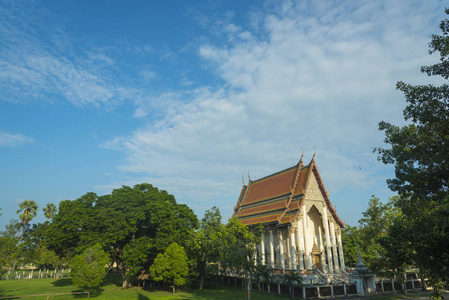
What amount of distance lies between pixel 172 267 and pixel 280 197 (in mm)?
16646

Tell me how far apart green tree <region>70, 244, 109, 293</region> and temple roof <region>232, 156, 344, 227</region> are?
19.2 m

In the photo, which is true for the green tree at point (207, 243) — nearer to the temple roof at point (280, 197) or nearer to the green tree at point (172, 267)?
the green tree at point (172, 267)

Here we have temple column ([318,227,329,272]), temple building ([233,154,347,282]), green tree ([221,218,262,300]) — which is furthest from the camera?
temple column ([318,227,329,272])

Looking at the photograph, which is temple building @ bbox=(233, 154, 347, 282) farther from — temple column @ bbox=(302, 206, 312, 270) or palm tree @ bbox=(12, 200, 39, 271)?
palm tree @ bbox=(12, 200, 39, 271)

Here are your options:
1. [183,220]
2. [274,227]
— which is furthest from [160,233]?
[274,227]

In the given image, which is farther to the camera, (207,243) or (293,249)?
(293,249)

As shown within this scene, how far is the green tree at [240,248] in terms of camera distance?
74.1 feet

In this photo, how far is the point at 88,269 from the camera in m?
25.4

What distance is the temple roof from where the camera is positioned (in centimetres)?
3444

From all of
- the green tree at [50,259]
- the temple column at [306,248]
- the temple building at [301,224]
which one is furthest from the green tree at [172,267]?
Answer: the green tree at [50,259]

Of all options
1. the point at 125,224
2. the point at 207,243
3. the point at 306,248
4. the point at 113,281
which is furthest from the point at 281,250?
the point at 113,281

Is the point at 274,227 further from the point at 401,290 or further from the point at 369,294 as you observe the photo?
the point at 401,290

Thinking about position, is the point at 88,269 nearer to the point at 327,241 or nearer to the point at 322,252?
the point at 327,241

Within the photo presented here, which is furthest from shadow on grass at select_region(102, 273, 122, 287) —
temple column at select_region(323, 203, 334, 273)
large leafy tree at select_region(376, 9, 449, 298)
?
large leafy tree at select_region(376, 9, 449, 298)
